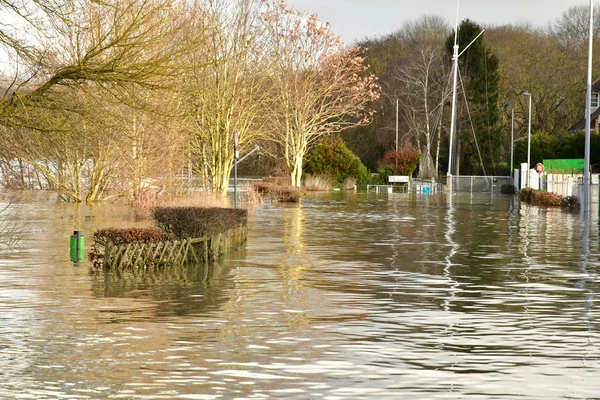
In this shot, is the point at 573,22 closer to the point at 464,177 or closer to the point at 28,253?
the point at 464,177

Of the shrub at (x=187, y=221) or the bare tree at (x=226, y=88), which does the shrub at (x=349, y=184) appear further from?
the shrub at (x=187, y=221)

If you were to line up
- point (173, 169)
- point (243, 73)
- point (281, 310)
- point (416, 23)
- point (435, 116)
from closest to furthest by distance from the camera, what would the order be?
point (281, 310) < point (173, 169) < point (243, 73) < point (435, 116) < point (416, 23)

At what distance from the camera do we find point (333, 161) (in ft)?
276

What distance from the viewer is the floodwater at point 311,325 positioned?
10.0 m

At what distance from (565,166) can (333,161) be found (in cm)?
1939

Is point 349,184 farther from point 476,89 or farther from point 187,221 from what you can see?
point 187,221

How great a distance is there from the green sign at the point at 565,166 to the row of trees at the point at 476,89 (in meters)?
8.38

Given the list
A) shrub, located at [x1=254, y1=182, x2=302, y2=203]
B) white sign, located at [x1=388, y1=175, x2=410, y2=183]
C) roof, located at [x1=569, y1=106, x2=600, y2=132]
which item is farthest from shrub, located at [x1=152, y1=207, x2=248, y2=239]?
roof, located at [x1=569, y1=106, x2=600, y2=132]

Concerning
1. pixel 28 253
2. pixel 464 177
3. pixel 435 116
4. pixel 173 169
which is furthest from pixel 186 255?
pixel 435 116

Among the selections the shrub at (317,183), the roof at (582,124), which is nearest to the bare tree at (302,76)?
the shrub at (317,183)

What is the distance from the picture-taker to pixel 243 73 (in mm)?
50531

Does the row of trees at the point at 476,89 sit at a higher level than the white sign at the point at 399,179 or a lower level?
higher

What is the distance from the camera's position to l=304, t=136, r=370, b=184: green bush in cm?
8331

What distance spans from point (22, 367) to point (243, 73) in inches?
1601
